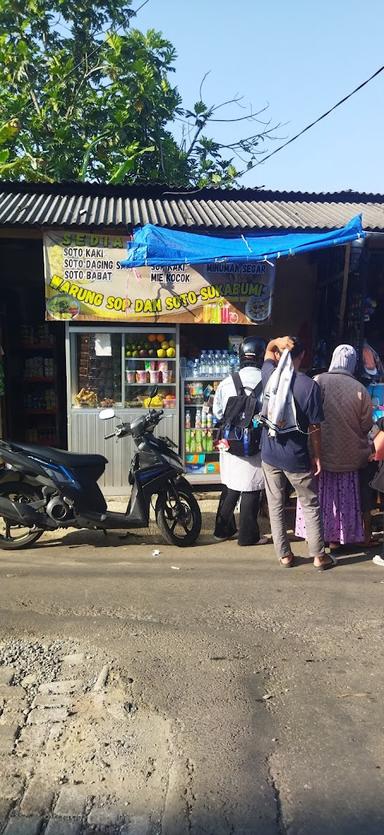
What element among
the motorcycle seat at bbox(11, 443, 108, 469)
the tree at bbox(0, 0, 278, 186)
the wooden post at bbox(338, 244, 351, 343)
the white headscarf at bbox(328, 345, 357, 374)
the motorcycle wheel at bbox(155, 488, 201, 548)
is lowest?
the motorcycle wheel at bbox(155, 488, 201, 548)

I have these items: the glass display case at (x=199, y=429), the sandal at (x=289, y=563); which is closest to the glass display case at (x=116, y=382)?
the glass display case at (x=199, y=429)

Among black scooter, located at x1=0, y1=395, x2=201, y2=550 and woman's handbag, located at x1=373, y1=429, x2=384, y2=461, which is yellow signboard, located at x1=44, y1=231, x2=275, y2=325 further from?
woman's handbag, located at x1=373, y1=429, x2=384, y2=461

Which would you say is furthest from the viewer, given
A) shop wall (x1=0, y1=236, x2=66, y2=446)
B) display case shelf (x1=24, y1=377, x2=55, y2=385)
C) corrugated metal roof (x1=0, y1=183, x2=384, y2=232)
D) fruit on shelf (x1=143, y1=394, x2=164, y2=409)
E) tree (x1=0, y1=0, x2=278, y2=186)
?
tree (x1=0, y1=0, x2=278, y2=186)

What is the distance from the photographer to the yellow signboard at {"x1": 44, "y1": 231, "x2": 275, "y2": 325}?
23.2 ft

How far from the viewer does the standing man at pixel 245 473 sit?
5.62 m

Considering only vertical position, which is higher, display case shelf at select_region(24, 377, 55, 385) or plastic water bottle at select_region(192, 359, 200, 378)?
plastic water bottle at select_region(192, 359, 200, 378)

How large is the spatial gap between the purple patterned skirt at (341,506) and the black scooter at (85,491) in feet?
3.73

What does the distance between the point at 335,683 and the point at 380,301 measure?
20.3 ft

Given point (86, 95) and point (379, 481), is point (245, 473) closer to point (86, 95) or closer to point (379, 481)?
point (379, 481)

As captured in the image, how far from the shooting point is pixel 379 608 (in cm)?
434

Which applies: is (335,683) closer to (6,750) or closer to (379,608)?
(379,608)

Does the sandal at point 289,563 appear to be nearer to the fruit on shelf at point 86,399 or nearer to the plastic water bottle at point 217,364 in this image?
the plastic water bottle at point 217,364

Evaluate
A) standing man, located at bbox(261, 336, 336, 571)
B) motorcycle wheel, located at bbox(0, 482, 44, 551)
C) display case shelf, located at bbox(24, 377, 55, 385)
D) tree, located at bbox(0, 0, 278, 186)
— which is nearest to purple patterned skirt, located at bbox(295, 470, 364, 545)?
standing man, located at bbox(261, 336, 336, 571)

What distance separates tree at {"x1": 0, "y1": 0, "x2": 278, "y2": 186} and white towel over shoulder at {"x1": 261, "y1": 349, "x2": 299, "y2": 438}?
9982 millimetres
